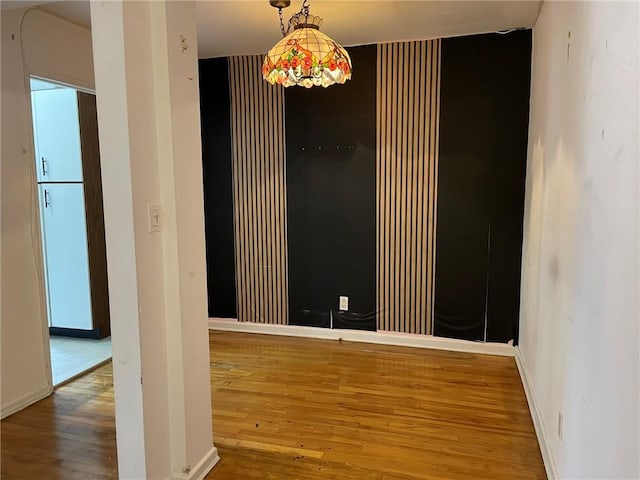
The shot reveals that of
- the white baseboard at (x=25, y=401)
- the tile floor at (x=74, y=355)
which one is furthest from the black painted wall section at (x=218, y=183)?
the white baseboard at (x=25, y=401)

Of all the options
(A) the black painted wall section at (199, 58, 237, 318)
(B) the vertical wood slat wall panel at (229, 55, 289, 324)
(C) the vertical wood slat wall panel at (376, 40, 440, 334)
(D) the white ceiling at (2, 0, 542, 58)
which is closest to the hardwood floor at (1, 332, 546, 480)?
(C) the vertical wood slat wall panel at (376, 40, 440, 334)

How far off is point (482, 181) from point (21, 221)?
10.2 ft

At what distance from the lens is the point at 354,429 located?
8.57ft

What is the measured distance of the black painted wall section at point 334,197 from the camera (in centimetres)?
384

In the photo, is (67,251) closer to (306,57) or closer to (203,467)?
(203,467)

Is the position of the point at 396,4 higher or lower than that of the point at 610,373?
higher

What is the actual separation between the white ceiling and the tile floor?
2357mm

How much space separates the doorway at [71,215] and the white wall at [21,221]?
0.85m

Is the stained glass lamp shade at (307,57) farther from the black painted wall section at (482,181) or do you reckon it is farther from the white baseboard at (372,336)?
the white baseboard at (372,336)

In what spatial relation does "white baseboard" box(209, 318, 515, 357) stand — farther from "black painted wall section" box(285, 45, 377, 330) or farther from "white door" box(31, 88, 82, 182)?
"white door" box(31, 88, 82, 182)

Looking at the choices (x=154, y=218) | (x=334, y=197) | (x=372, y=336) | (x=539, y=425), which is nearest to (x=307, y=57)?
(x=154, y=218)

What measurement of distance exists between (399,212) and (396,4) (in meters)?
1.54

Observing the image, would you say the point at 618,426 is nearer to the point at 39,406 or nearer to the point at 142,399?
the point at 142,399

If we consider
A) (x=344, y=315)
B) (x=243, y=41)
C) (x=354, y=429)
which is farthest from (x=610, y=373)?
(x=243, y=41)
